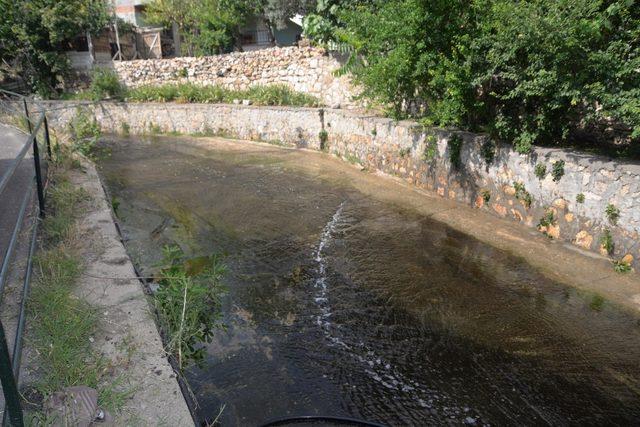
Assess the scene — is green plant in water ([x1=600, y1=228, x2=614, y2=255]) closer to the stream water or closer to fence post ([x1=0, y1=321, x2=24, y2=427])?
the stream water

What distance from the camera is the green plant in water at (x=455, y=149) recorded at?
8.49 meters

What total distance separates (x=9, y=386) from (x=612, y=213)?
6.41 metres

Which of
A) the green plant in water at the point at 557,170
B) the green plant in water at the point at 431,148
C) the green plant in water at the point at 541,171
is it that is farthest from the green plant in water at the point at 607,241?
the green plant in water at the point at 431,148

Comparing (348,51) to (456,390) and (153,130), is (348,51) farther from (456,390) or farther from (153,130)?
(456,390)

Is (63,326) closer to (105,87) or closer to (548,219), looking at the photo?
(548,219)

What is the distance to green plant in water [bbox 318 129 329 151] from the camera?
13613 millimetres

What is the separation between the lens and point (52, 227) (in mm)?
5348

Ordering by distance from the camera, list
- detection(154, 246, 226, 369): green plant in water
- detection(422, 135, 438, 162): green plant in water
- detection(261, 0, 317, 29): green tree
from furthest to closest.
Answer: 1. detection(261, 0, 317, 29): green tree
2. detection(422, 135, 438, 162): green plant in water
3. detection(154, 246, 226, 369): green plant in water

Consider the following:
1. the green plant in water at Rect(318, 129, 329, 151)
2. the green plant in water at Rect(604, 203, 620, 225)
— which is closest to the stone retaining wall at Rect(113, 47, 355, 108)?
the green plant in water at Rect(318, 129, 329, 151)

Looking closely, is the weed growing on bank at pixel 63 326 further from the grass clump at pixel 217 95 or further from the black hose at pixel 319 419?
the grass clump at pixel 217 95

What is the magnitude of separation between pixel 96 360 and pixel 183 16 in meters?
25.6

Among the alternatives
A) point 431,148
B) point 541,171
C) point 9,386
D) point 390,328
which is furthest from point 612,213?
point 9,386

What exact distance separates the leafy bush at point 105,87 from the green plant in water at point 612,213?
1959 cm

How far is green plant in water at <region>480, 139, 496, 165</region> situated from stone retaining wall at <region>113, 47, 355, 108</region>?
651cm
